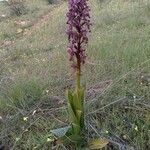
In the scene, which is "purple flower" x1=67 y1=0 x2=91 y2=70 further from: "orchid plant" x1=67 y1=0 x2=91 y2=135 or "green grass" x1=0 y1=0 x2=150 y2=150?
"green grass" x1=0 y1=0 x2=150 y2=150

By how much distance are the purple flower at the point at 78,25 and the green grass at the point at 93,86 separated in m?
0.80

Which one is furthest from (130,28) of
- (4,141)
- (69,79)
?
(4,141)

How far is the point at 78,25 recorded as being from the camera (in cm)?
343

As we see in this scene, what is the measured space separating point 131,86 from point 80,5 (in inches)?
54.2

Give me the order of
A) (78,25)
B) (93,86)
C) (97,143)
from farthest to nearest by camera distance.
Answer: (93,86), (97,143), (78,25)

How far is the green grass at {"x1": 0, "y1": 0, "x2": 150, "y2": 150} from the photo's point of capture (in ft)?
13.0

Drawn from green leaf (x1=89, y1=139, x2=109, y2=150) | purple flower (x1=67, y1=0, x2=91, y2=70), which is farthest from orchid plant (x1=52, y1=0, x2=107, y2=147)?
green leaf (x1=89, y1=139, x2=109, y2=150)

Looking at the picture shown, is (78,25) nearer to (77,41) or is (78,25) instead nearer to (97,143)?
(77,41)

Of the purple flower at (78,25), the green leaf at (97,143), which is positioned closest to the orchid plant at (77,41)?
the purple flower at (78,25)

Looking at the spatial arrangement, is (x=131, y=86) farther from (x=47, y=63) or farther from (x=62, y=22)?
(x=62, y=22)

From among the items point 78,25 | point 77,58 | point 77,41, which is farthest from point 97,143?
point 78,25

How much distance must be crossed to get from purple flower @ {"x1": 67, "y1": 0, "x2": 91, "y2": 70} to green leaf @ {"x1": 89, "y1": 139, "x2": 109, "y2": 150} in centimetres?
67

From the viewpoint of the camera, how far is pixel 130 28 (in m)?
6.51

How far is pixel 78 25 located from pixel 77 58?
11.1 inches
